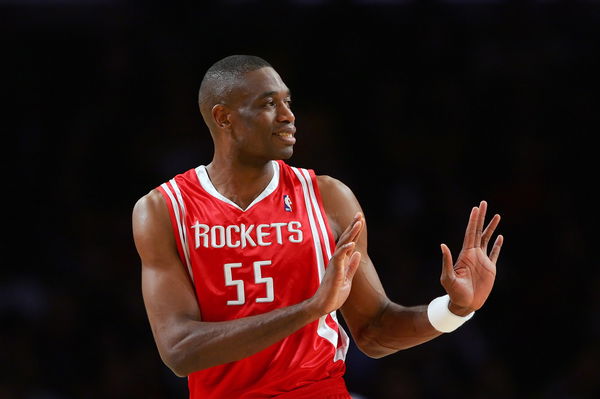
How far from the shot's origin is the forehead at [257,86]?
4.05 m

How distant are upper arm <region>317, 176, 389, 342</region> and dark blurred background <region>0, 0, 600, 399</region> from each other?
300cm

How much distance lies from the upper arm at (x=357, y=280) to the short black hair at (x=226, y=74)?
61cm

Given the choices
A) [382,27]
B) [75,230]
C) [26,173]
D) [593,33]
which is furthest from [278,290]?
[593,33]

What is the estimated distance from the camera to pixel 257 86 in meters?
4.05

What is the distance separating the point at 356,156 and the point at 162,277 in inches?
181

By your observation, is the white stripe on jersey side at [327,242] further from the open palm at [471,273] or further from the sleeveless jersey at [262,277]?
the open palm at [471,273]

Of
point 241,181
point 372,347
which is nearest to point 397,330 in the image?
point 372,347

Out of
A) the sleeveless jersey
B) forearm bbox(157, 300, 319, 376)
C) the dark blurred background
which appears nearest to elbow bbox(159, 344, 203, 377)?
forearm bbox(157, 300, 319, 376)

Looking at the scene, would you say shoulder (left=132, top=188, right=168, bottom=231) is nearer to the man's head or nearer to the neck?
the neck

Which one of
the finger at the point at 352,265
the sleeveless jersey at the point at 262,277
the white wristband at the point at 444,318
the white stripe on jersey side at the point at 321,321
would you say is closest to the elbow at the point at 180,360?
the sleeveless jersey at the point at 262,277

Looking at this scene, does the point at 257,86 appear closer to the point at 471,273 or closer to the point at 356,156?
the point at 471,273

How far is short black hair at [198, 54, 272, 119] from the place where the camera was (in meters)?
4.09

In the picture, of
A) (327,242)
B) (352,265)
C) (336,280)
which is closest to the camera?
(336,280)

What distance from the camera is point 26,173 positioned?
798cm
